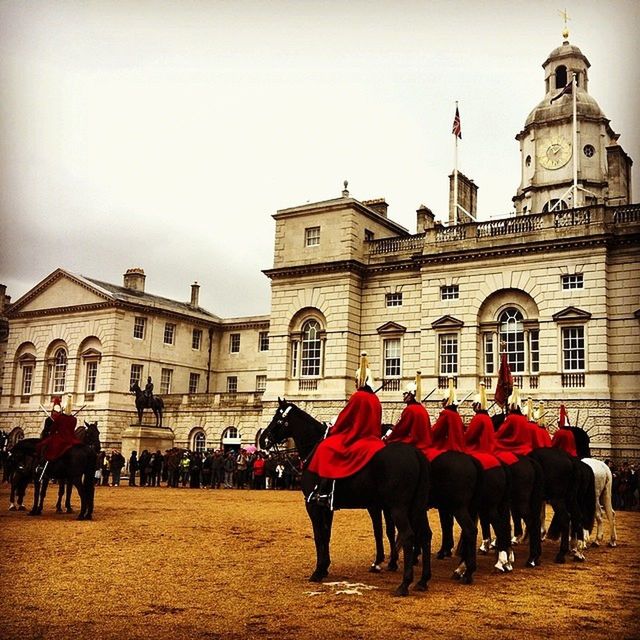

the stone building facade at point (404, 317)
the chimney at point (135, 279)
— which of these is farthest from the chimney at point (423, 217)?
the chimney at point (135, 279)

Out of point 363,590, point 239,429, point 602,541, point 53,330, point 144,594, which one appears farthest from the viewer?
point 53,330

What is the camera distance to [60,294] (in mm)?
48844

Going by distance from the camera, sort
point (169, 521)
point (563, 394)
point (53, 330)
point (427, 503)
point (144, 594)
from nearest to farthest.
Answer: point (144, 594), point (427, 503), point (169, 521), point (563, 394), point (53, 330)

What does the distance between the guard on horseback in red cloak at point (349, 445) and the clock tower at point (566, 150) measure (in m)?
33.5

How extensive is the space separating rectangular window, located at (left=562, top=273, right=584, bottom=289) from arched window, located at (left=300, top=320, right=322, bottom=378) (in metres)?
12.5

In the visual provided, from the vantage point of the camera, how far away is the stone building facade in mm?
30328

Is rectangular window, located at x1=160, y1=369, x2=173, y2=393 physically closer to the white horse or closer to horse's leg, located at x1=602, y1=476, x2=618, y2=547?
the white horse

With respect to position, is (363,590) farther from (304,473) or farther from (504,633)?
(504,633)

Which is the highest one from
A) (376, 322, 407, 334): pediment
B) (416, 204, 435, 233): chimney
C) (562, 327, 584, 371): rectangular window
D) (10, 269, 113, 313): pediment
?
(416, 204, 435, 233): chimney

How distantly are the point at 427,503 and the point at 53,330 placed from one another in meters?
43.4

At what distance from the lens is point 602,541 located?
49.5ft

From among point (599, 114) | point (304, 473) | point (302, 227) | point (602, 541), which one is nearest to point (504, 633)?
point (304, 473)

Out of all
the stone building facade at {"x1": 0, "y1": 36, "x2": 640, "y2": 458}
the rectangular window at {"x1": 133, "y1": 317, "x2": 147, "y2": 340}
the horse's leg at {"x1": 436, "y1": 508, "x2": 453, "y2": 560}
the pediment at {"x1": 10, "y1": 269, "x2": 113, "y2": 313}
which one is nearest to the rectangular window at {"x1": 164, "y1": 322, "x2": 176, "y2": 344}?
the stone building facade at {"x1": 0, "y1": 36, "x2": 640, "y2": 458}

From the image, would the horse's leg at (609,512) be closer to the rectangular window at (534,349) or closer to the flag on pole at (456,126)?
the rectangular window at (534,349)
